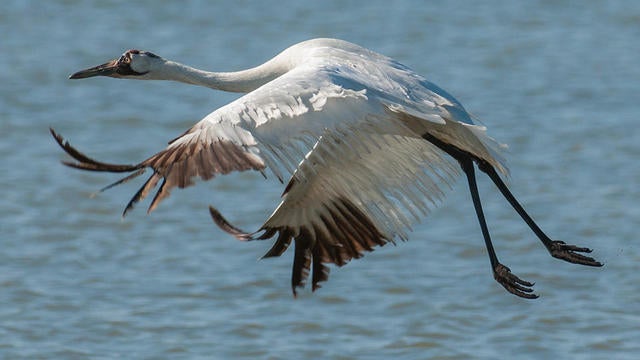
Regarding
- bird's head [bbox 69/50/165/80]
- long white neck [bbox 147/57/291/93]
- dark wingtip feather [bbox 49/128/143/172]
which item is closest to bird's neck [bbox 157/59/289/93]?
long white neck [bbox 147/57/291/93]

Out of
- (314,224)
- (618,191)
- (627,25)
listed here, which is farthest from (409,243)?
(627,25)

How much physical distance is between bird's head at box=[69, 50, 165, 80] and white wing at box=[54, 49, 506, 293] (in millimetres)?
1346

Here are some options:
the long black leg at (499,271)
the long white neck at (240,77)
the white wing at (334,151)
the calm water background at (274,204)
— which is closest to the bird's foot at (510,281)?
the long black leg at (499,271)

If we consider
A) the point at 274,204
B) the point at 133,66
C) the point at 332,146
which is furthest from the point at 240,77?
the point at 274,204

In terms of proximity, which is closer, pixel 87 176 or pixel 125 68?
pixel 125 68

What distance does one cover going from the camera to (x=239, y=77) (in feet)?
33.3

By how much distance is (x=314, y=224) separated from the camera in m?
10.5

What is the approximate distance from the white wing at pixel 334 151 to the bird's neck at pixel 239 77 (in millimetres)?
533

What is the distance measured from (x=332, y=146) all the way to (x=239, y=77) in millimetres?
808

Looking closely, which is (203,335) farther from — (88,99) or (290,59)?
(88,99)

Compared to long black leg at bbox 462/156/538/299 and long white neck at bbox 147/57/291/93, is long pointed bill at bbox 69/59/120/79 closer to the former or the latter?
long white neck at bbox 147/57/291/93

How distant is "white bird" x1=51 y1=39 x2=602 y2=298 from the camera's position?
26.9 ft

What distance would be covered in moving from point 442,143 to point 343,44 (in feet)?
3.14

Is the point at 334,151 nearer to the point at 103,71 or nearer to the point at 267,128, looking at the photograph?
the point at 267,128
